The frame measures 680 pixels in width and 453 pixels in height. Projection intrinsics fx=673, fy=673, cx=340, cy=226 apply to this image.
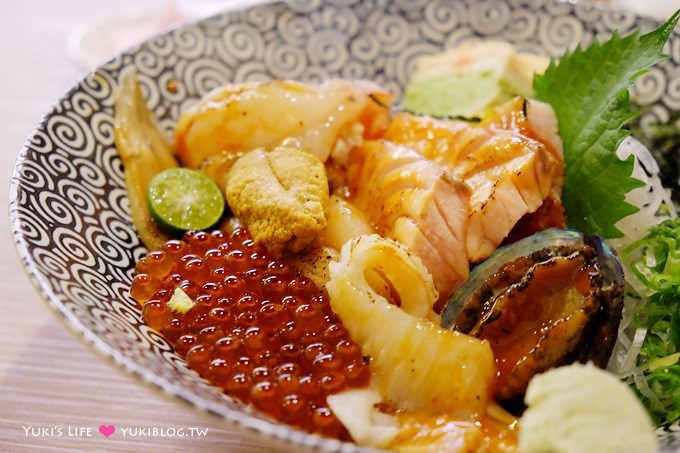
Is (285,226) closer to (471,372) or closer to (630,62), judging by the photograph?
(471,372)

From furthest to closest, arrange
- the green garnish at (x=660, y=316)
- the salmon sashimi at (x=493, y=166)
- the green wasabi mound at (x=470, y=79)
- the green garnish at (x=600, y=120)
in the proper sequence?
1. the green wasabi mound at (x=470, y=79)
2. the green garnish at (x=600, y=120)
3. the salmon sashimi at (x=493, y=166)
4. the green garnish at (x=660, y=316)

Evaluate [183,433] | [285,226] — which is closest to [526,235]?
[285,226]

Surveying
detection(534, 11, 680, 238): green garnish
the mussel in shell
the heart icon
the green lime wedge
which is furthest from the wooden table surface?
detection(534, 11, 680, 238): green garnish

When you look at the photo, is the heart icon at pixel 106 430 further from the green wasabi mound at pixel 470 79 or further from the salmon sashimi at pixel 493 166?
the green wasabi mound at pixel 470 79

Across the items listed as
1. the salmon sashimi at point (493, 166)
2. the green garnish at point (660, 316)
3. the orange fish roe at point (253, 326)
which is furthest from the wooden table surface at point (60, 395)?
the green garnish at point (660, 316)

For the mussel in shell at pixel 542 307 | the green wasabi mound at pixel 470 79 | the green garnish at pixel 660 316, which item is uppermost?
the green wasabi mound at pixel 470 79
